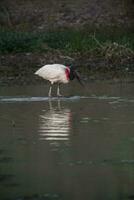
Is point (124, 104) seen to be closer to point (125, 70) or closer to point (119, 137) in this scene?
point (119, 137)

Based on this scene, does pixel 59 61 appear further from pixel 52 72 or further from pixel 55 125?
pixel 55 125

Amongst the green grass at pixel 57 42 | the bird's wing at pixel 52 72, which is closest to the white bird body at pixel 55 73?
the bird's wing at pixel 52 72

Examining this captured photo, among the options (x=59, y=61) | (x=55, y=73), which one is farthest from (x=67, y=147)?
(x=59, y=61)

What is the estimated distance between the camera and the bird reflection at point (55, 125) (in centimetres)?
1208

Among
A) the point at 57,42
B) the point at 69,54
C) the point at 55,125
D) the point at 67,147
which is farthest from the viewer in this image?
the point at 57,42

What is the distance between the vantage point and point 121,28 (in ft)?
110

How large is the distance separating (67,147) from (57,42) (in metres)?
17.8

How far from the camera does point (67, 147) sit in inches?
441

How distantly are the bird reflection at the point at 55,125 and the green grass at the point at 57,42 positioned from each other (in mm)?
11146

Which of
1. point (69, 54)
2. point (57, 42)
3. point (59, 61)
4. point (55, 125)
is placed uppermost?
point (57, 42)

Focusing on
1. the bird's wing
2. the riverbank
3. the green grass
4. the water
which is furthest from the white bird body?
the green grass

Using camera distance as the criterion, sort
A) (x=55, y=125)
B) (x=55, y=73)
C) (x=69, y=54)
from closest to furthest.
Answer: (x=55, y=125) < (x=55, y=73) < (x=69, y=54)

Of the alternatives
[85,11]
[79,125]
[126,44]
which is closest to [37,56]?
[126,44]

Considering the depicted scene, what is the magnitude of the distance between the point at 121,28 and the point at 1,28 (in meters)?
4.66
